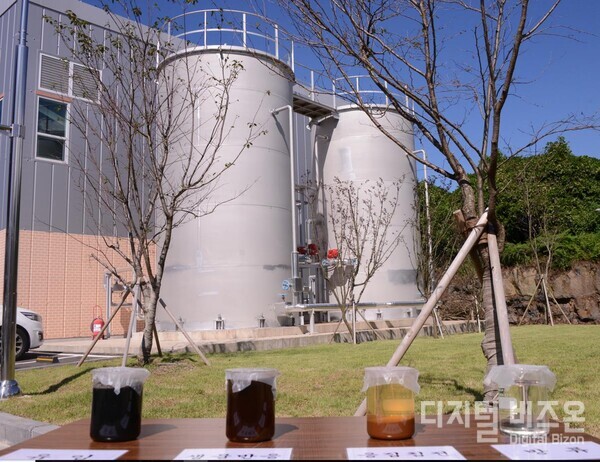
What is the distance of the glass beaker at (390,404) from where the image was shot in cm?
203

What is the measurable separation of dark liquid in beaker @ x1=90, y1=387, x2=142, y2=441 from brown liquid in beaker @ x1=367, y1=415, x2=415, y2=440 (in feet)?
2.77

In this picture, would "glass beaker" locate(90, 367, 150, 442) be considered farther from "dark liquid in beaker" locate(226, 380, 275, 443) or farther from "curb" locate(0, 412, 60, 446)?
"curb" locate(0, 412, 60, 446)

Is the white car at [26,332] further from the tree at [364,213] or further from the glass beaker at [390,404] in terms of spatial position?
the glass beaker at [390,404]

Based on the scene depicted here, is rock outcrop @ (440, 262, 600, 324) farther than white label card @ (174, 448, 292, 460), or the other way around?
rock outcrop @ (440, 262, 600, 324)

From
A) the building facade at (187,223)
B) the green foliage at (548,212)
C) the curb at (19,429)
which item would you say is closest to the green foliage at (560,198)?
the green foliage at (548,212)

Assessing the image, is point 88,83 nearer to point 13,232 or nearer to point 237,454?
point 13,232

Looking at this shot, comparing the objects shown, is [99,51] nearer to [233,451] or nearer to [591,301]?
[233,451]

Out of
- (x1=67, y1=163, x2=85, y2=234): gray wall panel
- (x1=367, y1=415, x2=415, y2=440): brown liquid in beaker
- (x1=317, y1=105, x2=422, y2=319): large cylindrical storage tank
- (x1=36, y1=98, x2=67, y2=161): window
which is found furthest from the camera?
(x1=317, y1=105, x2=422, y2=319): large cylindrical storage tank

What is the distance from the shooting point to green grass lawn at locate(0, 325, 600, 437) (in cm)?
545

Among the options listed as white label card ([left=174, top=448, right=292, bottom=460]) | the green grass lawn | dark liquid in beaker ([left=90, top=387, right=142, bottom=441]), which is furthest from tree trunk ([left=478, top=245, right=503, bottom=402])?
dark liquid in beaker ([left=90, top=387, right=142, bottom=441])

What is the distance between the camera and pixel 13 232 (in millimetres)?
6949

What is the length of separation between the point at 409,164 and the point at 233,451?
18717 millimetres

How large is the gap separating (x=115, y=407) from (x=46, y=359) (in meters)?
10.0

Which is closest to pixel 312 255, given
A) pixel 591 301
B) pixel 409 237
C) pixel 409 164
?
pixel 409 237
